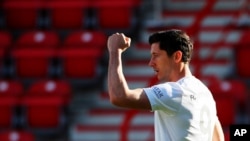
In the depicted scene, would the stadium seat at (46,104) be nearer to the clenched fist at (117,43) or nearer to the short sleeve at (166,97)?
the short sleeve at (166,97)

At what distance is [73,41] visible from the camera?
10.2 m

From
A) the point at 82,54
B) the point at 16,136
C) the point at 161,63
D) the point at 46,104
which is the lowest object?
the point at 161,63

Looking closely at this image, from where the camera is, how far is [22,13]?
1067 centimetres

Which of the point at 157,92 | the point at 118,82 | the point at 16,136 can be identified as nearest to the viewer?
the point at 118,82

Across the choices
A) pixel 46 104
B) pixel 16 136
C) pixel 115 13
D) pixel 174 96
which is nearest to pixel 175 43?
pixel 174 96

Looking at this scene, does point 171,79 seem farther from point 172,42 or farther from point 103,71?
point 103,71

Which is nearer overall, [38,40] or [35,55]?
[35,55]

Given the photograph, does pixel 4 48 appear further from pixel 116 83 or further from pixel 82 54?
pixel 116 83

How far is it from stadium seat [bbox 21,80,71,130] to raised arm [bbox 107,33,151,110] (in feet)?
16.3

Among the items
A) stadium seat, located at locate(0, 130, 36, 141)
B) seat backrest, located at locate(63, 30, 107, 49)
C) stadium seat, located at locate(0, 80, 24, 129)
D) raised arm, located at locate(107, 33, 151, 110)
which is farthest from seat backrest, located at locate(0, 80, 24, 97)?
raised arm, located at locate(107, 33, 151, 110)

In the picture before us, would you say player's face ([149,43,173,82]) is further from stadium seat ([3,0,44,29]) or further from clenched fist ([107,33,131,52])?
stadium seat ([3,0,44,29])

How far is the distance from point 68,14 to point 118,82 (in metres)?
6.08

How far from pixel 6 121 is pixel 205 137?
513 centimetres

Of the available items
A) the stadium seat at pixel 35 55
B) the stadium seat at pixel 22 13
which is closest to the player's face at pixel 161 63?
the stadium seat at pixel 35 55
